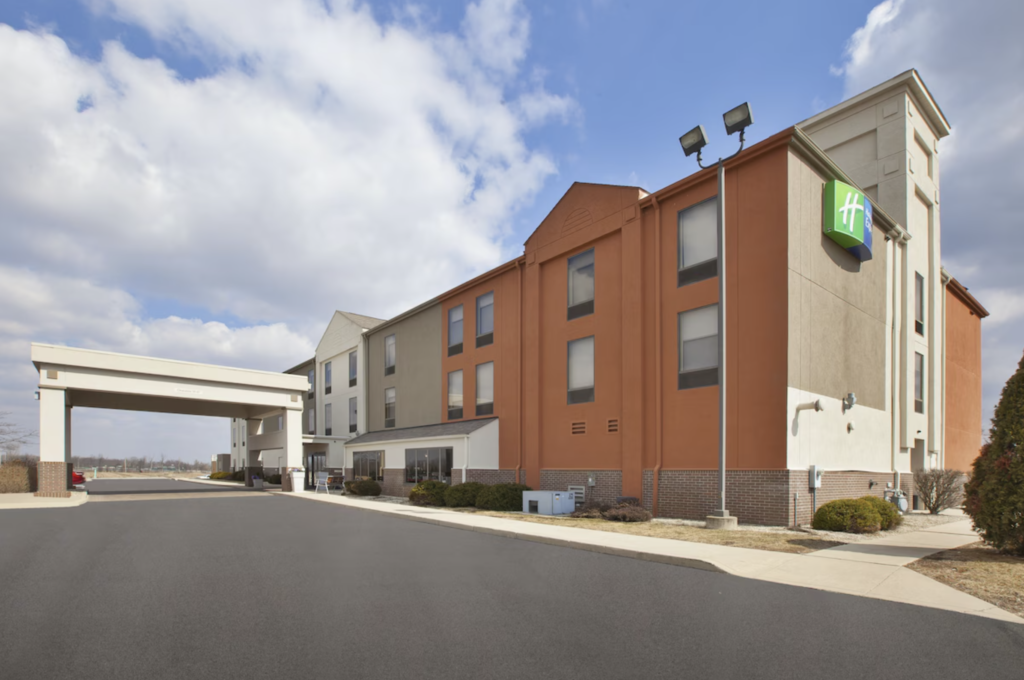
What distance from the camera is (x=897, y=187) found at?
960 inches

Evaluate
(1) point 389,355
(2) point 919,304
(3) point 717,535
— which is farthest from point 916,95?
(1) point 389,355

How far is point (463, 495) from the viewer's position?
23.6 meters

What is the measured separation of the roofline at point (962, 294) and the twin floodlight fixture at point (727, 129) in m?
17.6

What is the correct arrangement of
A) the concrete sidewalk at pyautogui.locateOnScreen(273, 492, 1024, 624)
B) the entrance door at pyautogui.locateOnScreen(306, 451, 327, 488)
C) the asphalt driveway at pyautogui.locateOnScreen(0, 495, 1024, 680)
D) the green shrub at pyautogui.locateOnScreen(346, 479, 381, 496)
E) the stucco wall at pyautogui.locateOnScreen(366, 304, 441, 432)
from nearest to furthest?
the asphalt driveway at pyautogui.locateOnScreen(0, 495, 1024, 680) → the concrete sidewalk at pyautogui.locateOnScreen(273, 492, 1024, 624) → the green shrub at pyautogui.locateOnScreen(346, 479, 381, 496) → the stucco wall at pyautogui.locateOnScreen(366, 304, 441, 432) → the entrance door at pyautogui.locateOnScreen(306, 451, 327, 488)

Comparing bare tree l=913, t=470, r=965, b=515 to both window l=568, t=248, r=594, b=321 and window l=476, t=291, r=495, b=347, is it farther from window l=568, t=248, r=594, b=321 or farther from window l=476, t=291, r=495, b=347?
window l=476, t=291, r=495, b=347

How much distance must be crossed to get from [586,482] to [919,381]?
14.1 m

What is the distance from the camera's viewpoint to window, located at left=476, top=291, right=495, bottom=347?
94.3 feet

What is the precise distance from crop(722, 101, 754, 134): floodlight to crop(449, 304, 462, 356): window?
17.9 meters

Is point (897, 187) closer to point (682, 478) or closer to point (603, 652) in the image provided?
point (682, 478)

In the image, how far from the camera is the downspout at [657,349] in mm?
19328

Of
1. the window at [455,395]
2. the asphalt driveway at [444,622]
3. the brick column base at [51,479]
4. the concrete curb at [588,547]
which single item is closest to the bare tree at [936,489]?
the concrete curb at [588,547]

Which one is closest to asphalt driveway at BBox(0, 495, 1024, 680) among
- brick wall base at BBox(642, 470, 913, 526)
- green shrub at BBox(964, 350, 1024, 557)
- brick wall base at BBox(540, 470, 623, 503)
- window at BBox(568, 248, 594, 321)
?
green shrub at BBox(964, 350, 1024, 557)

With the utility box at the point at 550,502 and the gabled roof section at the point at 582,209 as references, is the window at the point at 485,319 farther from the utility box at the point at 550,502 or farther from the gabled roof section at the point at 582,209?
the utility box at the point at 550,502

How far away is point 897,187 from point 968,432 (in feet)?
44.5
